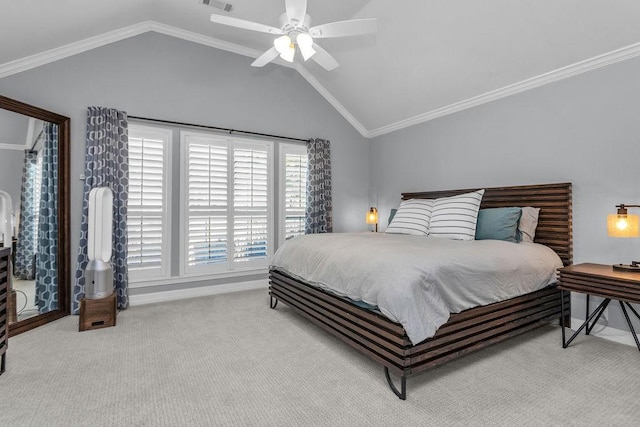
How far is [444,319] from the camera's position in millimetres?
1934

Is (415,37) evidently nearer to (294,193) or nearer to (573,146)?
(573,146)

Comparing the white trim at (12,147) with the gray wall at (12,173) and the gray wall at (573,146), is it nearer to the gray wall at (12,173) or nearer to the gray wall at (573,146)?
the gray wall at (12,173)

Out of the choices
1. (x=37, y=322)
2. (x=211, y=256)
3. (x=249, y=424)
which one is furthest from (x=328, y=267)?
(x=37, y=322)

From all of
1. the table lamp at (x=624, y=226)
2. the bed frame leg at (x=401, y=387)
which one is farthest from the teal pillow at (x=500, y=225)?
the bed frame leg at (x=401, y=387)

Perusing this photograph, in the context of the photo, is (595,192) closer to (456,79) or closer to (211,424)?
(456,79)

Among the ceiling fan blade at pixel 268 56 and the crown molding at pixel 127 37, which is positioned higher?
the crown molding at pixel 127 37

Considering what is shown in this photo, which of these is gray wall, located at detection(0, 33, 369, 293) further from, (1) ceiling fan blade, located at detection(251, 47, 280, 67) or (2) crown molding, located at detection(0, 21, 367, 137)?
(1) ceiling fan blade, located at detection(251, 47, 280, 67)

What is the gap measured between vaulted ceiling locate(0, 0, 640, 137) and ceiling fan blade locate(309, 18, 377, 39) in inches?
37.5

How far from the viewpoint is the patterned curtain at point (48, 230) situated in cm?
311

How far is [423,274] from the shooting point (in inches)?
74.9

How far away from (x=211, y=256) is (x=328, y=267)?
2.22 metres

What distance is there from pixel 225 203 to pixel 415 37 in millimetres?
2997

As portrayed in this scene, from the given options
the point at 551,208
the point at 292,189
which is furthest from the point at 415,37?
the point at 292,189

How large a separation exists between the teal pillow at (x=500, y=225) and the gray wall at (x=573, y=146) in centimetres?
52
